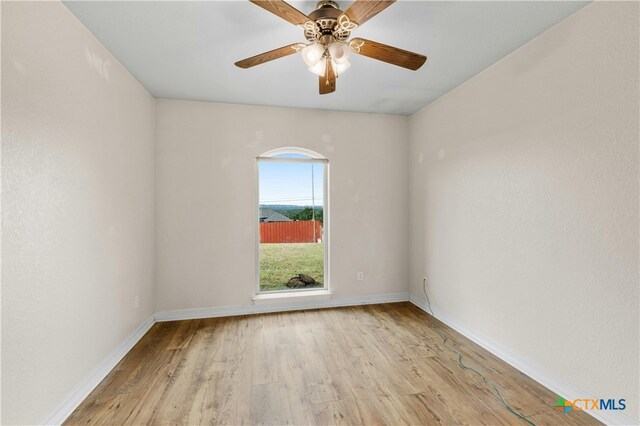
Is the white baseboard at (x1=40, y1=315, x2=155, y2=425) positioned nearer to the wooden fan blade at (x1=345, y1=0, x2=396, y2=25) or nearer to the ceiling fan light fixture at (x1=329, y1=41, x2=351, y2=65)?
the ceiling fan light fixture at (x1=329, y1=41, x2=351, y2=65)

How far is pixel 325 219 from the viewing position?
3.79m

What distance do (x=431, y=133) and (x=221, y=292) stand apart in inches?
125

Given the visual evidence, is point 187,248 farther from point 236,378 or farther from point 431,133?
point 431,133

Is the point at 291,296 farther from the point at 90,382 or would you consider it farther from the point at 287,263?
the point at 90,382

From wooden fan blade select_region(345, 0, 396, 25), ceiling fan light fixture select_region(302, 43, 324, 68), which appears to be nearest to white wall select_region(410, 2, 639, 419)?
wooden fan blade select_region(345, 0, 396, 25)

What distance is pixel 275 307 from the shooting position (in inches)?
139

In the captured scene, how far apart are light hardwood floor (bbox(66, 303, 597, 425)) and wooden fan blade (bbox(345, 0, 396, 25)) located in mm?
2333

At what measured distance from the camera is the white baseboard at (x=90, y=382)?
167 centimetres

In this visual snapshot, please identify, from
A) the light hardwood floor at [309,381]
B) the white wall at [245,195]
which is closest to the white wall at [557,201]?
the light hardwood floor at [309,381]

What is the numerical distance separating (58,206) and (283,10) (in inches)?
69.1

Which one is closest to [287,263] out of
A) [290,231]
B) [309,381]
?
[290,231]

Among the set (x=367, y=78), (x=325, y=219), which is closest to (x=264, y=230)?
(x=325, y=219)

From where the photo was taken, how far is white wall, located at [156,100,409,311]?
10.6 feet

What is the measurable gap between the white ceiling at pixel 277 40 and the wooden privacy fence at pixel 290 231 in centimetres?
159
